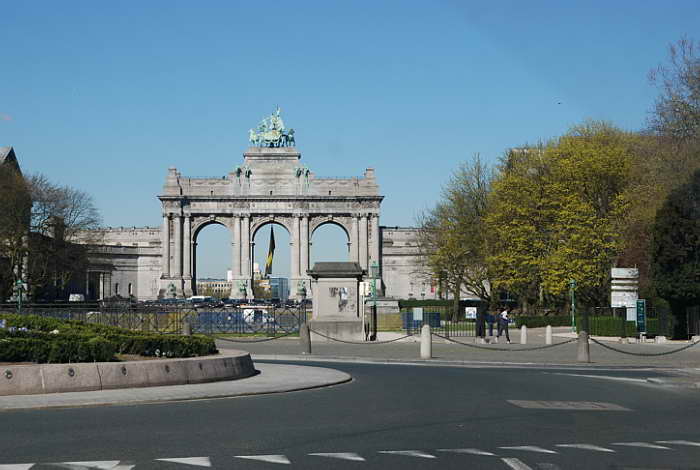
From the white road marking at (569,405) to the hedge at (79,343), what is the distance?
7457 millimetres

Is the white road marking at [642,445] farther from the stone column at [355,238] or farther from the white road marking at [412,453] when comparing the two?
the stone column at [355,238]

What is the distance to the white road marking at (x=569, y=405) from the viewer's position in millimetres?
16438

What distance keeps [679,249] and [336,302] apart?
1549 cm

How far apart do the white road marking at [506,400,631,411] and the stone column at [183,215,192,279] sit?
11252cm

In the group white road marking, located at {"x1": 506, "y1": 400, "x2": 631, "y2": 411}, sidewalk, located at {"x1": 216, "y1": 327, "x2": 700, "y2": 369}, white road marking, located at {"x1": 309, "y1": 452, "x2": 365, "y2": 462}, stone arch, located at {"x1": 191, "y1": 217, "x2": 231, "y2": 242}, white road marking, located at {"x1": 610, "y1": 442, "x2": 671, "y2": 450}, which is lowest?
sidewalk, located at {"x1": 216, "y1": 327, "x2": 700, "y2": 369}

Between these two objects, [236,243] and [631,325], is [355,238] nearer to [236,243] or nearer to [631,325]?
[236,243]

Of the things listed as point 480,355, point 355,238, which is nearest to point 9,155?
point 355,238

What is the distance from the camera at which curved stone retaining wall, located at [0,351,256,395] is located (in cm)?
1720

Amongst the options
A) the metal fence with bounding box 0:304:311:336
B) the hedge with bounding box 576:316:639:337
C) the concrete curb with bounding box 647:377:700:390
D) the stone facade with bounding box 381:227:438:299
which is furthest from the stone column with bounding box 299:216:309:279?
the concrete curb with bounding box 647:377:700:390

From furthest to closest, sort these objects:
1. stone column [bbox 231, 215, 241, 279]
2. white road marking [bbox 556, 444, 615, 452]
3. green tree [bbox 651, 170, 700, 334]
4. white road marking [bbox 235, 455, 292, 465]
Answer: stone column [bbox 231, 215, 241, 279] < green tree [bbox 651, 170, 700, 334] < white road marking [bbox 556, 444, 615, 452] < white road marking [bbox 235, 455, 292, 465]

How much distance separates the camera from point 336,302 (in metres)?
42.3

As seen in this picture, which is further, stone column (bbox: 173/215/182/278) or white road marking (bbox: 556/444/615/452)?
stone column (bbox: 173/215/182/278)

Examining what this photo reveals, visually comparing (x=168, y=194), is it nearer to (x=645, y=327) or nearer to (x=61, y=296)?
(x=61, y=296)

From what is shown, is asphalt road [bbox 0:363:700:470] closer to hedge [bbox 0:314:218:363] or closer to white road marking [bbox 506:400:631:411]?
→ white road marking [bbox 506:400:631:411]
